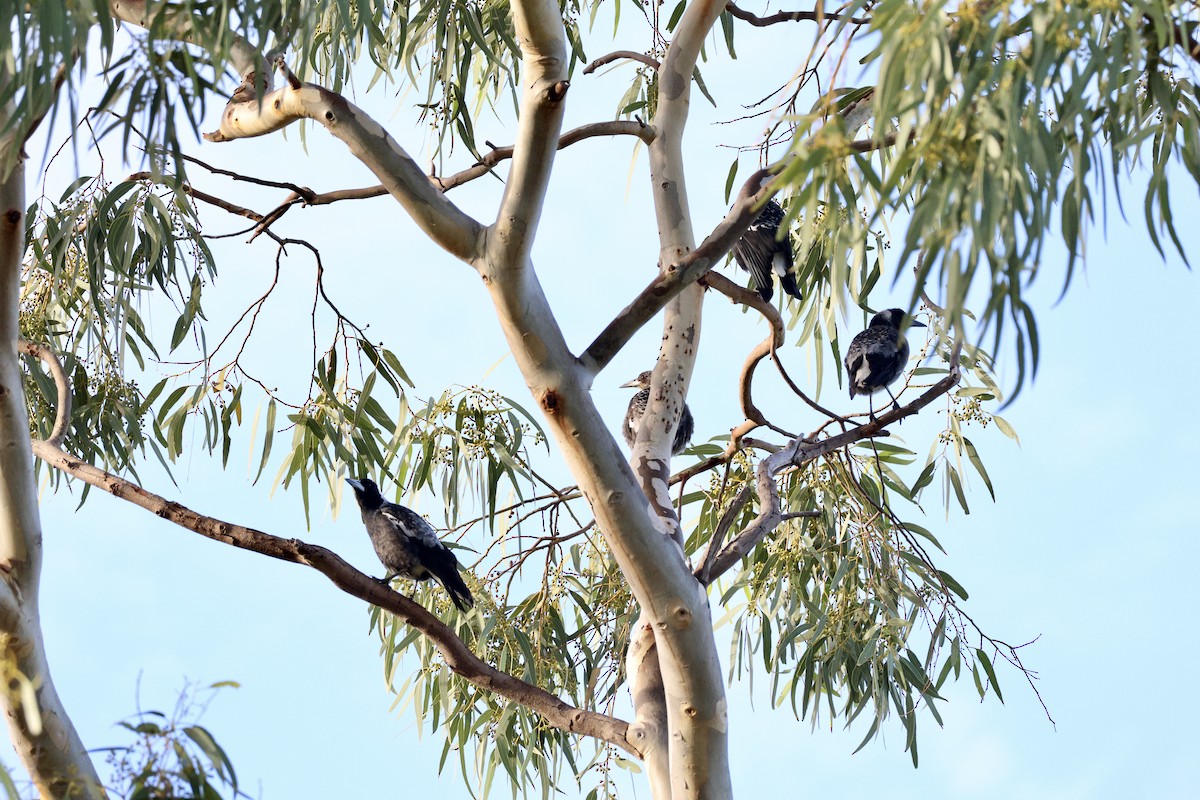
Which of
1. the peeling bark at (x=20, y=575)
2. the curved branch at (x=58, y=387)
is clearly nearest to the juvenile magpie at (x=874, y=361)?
the curved branch at (x=58, y=387)

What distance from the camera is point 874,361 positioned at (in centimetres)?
381

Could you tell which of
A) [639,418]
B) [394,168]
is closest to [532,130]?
[394,168]

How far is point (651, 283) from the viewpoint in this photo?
102 inches

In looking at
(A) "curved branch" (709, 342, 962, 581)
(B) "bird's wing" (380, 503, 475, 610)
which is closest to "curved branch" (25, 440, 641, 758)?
(A) "curved branch" (709, 342, 962, 581)

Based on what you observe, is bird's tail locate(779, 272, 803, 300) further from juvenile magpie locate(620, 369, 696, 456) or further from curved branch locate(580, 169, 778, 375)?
curved branch locate(580, 169, 778, 375)

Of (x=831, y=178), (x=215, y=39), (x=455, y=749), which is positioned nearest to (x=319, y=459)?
(x=455, y=749)

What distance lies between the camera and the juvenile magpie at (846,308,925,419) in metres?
3.80

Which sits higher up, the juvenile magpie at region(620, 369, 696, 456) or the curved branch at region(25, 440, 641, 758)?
the juvenile magpie at region(620, 369, 696, 456)

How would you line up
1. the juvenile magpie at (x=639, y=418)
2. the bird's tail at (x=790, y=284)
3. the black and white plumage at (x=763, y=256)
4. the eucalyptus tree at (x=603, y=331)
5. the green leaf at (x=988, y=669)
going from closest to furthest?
1. the eucalyptus tree at (x=603, y=331)
2. the green leaf at (x=988, y=669)
3. the bird's tail at (x=790, y=284)
4. the black and white plumage at (x=763, y=256)
5. the juvenile magpie at (x=639, y=418)

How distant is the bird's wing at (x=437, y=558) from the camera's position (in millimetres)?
3361

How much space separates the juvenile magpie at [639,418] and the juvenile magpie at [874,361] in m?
0.54

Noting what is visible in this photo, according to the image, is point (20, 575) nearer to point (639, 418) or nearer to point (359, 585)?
point (359, 585)

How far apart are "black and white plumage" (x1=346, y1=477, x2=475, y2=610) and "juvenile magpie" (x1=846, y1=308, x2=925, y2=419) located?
1282mm

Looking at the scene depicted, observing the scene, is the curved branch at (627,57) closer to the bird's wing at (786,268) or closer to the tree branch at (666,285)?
the bird's wing at (786,268)
